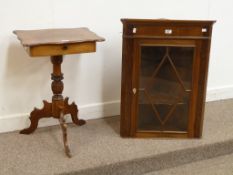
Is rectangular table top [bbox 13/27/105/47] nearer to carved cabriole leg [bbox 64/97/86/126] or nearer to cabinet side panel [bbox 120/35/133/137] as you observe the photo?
cabinet side panel [bbox 120/35/133/137]

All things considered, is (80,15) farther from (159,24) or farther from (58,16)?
(159,24)

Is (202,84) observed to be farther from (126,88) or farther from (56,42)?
(56,42)

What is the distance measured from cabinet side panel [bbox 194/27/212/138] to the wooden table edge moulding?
2.06 feet

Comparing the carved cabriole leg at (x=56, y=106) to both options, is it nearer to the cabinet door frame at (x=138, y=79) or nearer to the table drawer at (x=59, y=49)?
the table drawer at (x=59, y=49)

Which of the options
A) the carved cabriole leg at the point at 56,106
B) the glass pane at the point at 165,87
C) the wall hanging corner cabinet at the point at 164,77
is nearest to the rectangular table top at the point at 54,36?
the carved cabriole leg at the point at 56,106

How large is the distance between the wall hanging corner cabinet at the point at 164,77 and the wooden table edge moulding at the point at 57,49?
263mm

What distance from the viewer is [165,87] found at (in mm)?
2336

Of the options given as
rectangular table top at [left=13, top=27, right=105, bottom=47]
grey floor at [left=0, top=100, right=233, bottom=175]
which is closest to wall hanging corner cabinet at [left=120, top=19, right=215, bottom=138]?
grey floor at [left=0, top=100, right=233, bottom=175]

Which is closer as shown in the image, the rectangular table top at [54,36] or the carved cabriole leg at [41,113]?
the rectangular table top at [54,36]

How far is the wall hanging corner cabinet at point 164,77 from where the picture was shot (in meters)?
2.21

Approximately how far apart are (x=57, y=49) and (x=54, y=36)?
0.37 ft

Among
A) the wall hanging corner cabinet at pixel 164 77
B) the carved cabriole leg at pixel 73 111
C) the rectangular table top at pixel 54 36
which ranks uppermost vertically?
the rectangular table top at pixel 54 36

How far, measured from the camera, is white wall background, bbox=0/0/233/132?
7.65 ft

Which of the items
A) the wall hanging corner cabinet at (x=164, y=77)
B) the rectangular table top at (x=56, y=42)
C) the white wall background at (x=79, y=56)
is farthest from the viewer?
the white wall background at (x=79, y=56)
